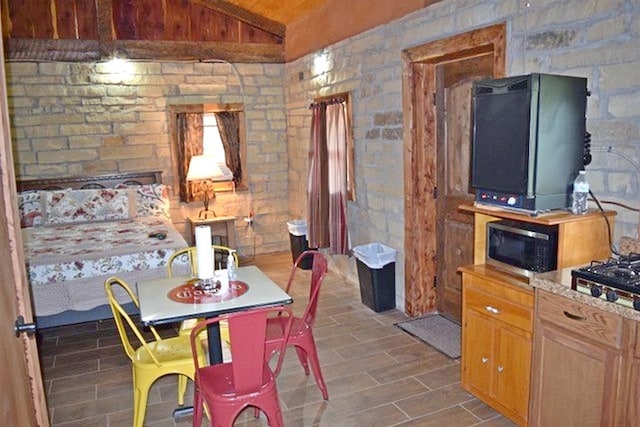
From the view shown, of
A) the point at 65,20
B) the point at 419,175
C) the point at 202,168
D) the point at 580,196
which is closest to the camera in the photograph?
the point at 580,196

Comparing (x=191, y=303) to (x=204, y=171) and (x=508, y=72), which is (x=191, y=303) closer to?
(x=508, y=72)

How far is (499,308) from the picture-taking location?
106 inches

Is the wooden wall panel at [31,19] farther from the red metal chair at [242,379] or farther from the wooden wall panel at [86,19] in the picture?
the red metal chair at [242,379]

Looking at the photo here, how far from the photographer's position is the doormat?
3.66 m

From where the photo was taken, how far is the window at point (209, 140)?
20.3 ft

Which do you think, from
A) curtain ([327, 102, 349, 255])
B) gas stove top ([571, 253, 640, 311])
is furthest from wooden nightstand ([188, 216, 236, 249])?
gas stove top ([571, 253, 640, 311])

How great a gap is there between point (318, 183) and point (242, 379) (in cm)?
339

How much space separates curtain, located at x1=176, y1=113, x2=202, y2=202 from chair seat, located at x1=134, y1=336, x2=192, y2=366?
3562 millimetres

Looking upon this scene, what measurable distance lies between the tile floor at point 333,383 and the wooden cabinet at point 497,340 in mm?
142

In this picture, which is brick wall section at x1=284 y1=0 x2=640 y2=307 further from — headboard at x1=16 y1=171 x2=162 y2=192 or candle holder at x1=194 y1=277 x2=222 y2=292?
candle holder at x1=194 y1=277 x2=222 y2=292

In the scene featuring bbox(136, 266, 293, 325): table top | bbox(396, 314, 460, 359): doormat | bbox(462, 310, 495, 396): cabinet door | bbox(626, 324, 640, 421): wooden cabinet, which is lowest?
Answer: bbox(396, 314, 460, 359): doormat

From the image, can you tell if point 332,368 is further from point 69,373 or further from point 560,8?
point 560,8

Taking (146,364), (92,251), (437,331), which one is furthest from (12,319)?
(437,331)

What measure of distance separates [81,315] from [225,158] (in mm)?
3123
